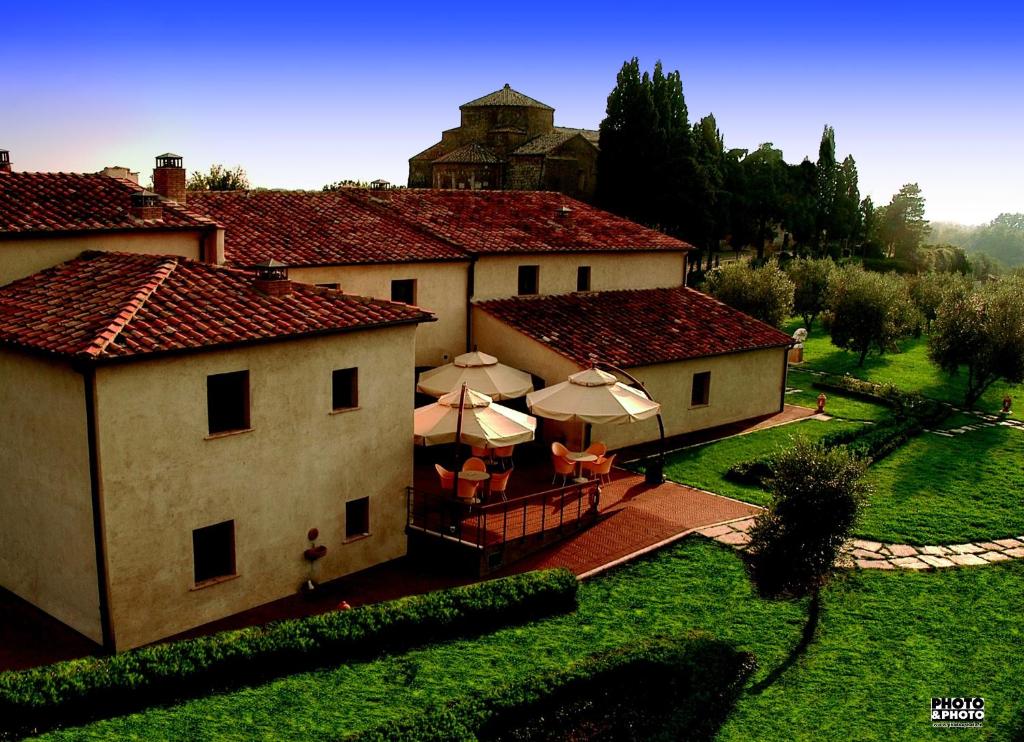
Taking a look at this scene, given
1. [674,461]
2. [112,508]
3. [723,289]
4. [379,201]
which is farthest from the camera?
[723,289]

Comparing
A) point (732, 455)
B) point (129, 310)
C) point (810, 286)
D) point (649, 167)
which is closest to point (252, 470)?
point (129, 310)

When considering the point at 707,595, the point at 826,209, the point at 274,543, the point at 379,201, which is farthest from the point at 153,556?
the point at 826,209

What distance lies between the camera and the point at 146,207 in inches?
792

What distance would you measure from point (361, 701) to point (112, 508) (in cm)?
517

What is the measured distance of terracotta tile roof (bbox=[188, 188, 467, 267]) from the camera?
80.1 ft

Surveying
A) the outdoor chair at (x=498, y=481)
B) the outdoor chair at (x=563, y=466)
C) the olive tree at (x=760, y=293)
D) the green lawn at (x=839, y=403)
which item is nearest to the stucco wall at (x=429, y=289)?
the outdoor chair at (x=563, y=466)

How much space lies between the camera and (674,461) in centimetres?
2592

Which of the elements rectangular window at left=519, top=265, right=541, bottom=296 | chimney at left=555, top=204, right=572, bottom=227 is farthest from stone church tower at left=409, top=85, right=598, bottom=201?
rectangular window at left=519, top=265, right=541, bottom=296

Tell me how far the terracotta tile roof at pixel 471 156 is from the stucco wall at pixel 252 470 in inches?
2224

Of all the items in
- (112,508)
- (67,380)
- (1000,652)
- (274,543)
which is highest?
(67,380)

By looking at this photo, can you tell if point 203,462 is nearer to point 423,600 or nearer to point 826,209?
point 423,600

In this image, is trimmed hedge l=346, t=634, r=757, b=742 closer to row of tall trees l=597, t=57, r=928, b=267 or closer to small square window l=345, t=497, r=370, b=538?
small square window l=345, t=497, r=370, b=538

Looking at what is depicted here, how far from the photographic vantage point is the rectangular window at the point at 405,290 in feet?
86.2

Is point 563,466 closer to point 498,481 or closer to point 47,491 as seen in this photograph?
point 498,481
